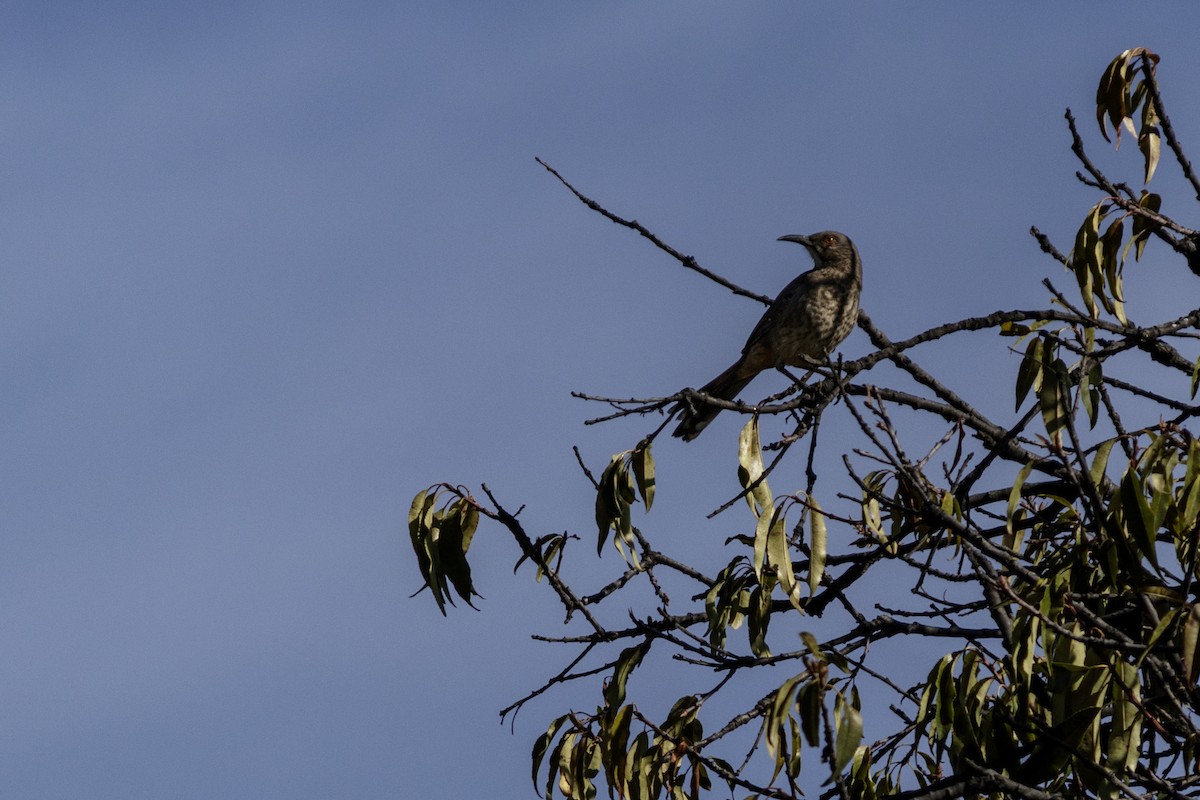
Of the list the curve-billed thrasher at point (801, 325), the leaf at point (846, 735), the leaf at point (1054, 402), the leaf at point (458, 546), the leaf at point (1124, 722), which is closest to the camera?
the leaf at point (846, 735)

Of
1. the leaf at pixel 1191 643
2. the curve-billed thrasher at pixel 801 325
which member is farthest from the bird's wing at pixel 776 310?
the leaf at pixel 1191 643

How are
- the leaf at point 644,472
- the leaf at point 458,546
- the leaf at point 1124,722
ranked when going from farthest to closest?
the leaf at point 458,546 < the leaf at point 644,472 < the leaf at point 1124,722

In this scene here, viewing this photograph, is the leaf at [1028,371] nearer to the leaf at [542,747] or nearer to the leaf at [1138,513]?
the leaf at [1138,513]

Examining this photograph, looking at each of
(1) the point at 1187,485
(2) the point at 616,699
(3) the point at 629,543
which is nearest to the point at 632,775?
(2) the point at 616,699

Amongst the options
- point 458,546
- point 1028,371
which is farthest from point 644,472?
point 1028,371

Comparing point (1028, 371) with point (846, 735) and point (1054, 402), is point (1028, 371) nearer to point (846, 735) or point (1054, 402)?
point (1054, 402)

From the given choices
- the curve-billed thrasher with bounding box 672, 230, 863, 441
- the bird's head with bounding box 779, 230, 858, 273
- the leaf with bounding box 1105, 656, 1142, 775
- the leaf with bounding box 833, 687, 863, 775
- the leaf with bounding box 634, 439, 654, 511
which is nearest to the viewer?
the leaf with bounding box 833, 687, 863, 775

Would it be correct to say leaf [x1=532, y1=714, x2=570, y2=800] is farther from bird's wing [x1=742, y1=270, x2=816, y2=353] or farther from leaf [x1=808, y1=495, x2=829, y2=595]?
bird's wing [x1=742, y1=270, x2=816, y2=353]

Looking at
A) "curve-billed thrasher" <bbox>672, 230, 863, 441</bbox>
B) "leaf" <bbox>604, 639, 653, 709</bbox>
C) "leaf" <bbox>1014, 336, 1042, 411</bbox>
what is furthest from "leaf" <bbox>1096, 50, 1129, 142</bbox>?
"curve-billed thrasher" <bbox>672, 230, 863, 441</bbox>

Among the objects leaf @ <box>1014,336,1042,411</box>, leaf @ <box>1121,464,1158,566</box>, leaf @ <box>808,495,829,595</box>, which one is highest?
leaf @ <box>1014,336,1042,411</box>

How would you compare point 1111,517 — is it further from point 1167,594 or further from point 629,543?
point 629,543

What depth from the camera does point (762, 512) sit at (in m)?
4.20

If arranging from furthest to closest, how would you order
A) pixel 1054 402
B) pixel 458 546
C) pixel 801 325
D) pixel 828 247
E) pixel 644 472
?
pixel 828 247
pixel 801 325
pixel 458 546
pixel 644 472
pixel 1054 402

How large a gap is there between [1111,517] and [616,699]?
1.68 m
